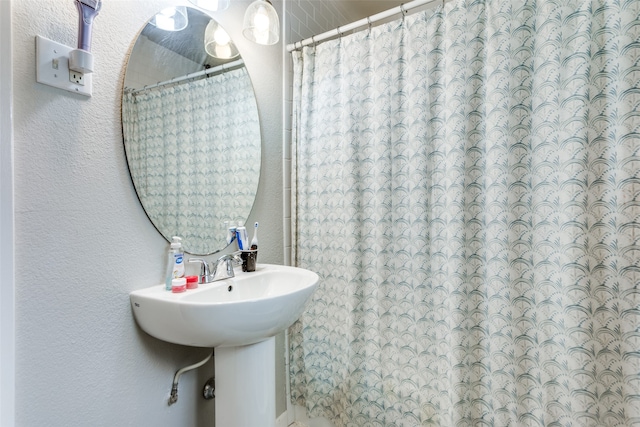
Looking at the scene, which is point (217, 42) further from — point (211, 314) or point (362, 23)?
point (211, 314)

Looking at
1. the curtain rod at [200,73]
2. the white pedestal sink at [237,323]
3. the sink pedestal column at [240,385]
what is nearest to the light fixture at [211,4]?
the curtain rod at [200,73]

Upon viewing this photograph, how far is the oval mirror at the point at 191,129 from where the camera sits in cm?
109

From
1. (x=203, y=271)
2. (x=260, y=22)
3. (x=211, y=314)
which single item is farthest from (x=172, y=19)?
(x=211, y=314)

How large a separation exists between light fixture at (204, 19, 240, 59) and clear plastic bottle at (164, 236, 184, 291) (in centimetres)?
76

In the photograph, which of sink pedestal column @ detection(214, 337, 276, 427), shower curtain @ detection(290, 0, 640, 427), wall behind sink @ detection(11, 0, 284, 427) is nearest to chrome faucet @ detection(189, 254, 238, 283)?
wall behind sink @ detection(11, 0, 284, 427)

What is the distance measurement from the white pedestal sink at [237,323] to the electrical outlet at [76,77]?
62cm

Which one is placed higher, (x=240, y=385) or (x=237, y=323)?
(x=237, y=323)

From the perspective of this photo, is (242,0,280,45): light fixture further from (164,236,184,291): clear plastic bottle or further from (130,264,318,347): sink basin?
(130,264,318,347): sink basin

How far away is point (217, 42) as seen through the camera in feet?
4.43

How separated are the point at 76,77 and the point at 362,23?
44.5 inches

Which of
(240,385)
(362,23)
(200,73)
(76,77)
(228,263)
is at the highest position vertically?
(362,23)

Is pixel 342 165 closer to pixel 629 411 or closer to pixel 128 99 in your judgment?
pixel 128 99

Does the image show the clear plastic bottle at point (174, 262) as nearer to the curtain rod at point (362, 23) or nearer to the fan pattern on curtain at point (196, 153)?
the fan pattern on curtain at point (196, 153)

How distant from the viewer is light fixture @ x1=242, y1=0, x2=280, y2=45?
127 cm
